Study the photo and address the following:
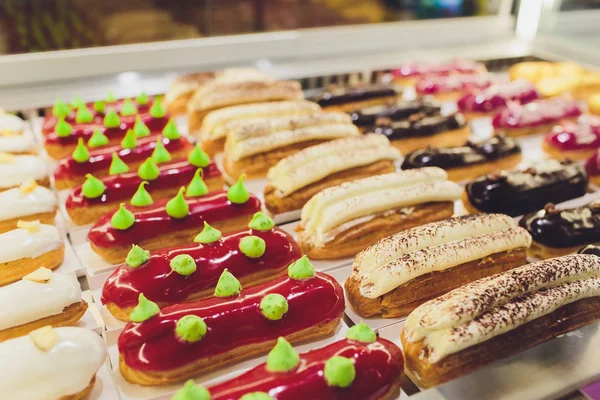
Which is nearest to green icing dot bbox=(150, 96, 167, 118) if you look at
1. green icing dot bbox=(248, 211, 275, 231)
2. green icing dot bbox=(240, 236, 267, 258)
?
green icing dot bbox=(248, 211, 275, 231)

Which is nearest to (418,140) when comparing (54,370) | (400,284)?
(400,284)

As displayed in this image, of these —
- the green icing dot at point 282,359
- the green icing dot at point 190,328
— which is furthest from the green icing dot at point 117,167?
the green icing dot at point 282,359

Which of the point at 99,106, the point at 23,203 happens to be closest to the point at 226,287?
the point at 23,203

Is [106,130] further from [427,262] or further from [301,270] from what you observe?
[427,262]

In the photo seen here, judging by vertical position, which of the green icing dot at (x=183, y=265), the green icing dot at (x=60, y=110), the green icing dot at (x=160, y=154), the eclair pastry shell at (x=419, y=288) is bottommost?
the eclair pastry shell at (x=419, y=288)

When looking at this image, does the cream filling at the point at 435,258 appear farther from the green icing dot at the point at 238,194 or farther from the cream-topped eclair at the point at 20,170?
the cream-topped eclair at the point at 20,170

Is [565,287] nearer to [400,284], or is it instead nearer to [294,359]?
[400,284]
